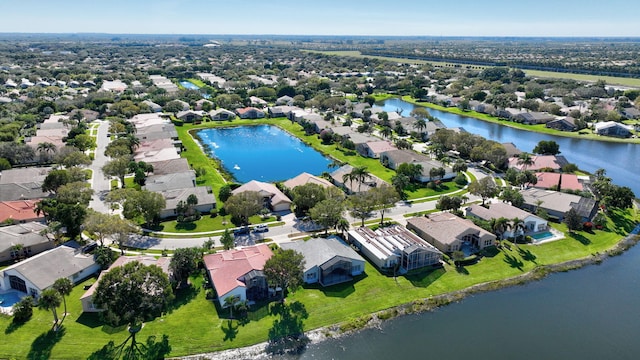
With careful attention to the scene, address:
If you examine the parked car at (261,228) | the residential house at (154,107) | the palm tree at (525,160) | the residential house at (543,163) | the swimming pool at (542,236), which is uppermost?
the residential house at (154,107)

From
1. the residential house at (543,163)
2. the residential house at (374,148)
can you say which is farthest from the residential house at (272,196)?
the residential house at (543,163)

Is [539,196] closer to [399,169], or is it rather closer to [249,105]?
[399,169]

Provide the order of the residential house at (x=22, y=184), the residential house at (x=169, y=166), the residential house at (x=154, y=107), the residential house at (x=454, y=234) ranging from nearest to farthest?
the residential house at (x=454, y=234)
the residential house at (x=22, y=184)
the residential house at (x=169, y=166)
the residential house at (x=154, y=107)

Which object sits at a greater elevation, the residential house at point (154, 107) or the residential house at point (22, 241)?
the residential house at point (154, 107)

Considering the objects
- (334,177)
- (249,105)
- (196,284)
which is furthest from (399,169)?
(249,105)

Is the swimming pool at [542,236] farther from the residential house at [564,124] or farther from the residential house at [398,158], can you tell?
the residential house at [564,124]

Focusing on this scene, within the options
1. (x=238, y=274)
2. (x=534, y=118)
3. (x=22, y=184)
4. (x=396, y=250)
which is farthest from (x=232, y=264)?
(x=534, y=118)

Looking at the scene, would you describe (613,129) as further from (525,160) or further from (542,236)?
(542,236)
